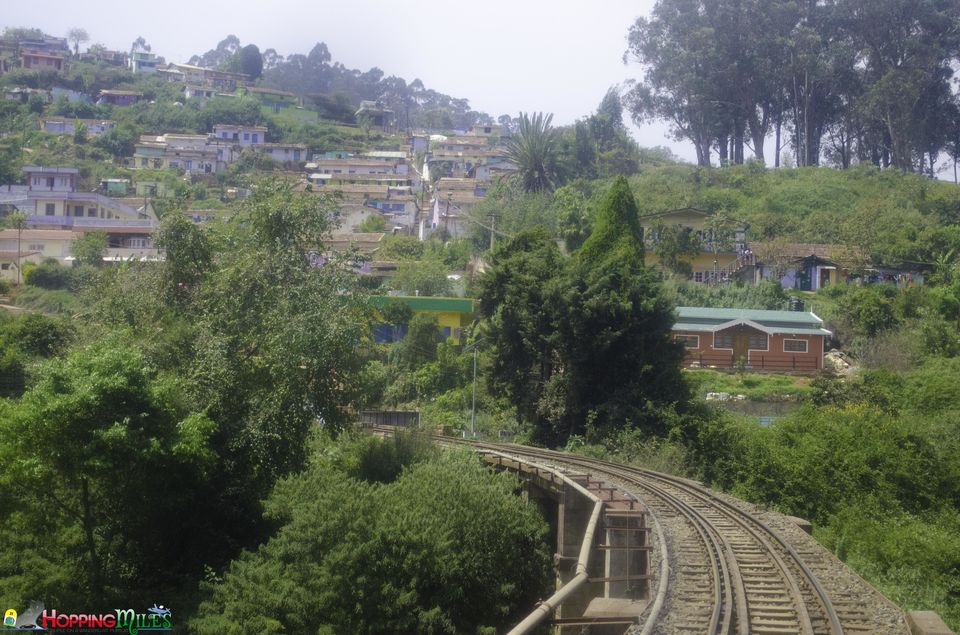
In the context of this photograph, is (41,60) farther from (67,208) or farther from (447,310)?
(447,310)

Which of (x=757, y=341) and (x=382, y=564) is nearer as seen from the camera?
(x=382, y=564)

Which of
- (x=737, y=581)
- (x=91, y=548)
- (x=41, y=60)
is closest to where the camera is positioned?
(x=737, y=581)

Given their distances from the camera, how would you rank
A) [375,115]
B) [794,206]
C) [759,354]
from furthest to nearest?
1. [375,115]
2. [794,206]
3. [759,354]

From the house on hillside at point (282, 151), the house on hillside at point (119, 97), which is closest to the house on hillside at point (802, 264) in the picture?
the house on hillside at point (282, 151)

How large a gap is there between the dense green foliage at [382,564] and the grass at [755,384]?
13.9 m

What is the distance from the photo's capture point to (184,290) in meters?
20.4

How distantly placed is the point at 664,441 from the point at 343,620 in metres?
12.2

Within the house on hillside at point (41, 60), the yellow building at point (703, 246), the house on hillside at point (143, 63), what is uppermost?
the house on hillside at point (143, 63)

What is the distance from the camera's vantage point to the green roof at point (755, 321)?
31781 mm

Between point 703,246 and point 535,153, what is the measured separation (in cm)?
1221

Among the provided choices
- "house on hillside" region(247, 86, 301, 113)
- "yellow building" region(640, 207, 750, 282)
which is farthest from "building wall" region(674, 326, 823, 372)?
"house on hillside" region(247, 86, 301, 113)

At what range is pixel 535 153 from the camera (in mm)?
48125

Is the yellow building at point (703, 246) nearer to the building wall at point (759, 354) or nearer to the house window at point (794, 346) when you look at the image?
the building wall at point (759, 354)

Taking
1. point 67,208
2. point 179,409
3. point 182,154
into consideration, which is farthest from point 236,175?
point 179,409
